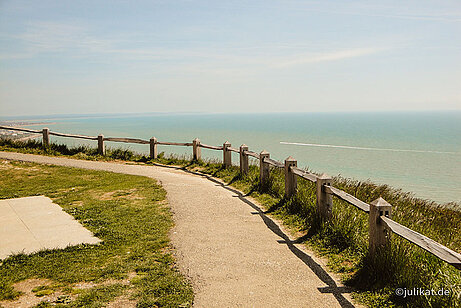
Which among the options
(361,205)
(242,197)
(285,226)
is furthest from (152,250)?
(242,197)

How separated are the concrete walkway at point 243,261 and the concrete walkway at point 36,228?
77.5 inches

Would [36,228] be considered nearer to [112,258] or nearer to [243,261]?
[112,258]

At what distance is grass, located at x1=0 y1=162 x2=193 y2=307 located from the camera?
4.72 m

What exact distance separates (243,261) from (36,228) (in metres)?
4.39

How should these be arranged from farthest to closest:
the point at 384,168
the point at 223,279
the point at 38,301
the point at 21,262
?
1. the point at 384,168
2. the point at 21,262
3. the point at 223,279
4. the point at 38,301

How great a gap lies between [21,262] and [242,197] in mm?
6297

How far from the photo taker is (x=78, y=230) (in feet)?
23.8

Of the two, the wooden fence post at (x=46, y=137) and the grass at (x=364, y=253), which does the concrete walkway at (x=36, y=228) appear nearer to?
the grass at (x=364, y=253)

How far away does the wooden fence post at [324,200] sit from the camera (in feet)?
23.3

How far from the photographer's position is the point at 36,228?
24.1ft

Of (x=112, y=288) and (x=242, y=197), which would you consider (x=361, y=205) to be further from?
(x=242, y=197)

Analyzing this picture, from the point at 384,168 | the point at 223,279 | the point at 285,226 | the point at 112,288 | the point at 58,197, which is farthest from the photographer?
the point at 384,168

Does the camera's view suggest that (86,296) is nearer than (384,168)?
Yes

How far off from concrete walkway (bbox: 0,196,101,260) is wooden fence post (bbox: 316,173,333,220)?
435 centimetres
